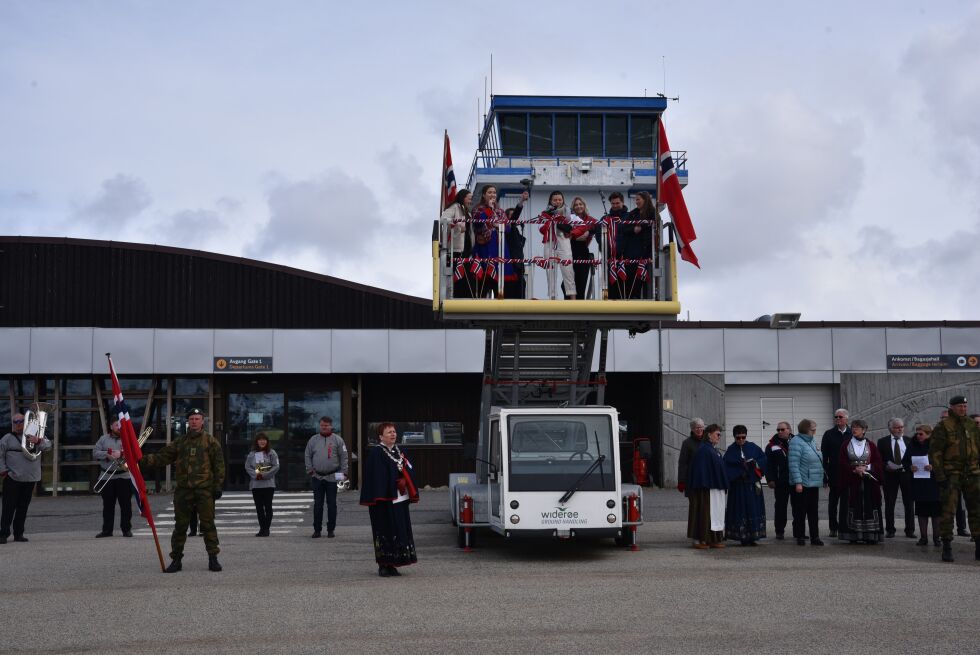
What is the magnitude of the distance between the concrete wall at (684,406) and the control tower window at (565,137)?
1548 centimetres

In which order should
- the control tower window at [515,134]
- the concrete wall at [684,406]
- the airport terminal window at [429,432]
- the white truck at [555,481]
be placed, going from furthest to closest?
1. the control tower window at [515,134]
2. the airport terminal window at [429,432]
3. the concrete wall at [684,406]
4. the white truck at [555,481]

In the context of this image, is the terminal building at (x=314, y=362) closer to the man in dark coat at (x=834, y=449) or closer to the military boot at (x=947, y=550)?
the man in dark coat at (x=834, y=449)

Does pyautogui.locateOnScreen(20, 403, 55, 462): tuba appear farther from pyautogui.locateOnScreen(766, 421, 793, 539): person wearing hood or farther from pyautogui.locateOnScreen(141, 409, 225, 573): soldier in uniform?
pyautogui.locateOnScreen(766, 421, 793, 539): person wearing hood

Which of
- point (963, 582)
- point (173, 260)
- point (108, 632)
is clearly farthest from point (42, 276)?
point (963, 582)

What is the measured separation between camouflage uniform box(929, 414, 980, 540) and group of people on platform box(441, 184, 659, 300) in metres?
4.37

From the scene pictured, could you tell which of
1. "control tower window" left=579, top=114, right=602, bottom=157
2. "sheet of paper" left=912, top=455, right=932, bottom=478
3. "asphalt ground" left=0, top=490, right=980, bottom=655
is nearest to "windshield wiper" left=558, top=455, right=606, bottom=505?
"asphalt ground" left=0, top=490, right=980, bottom=655

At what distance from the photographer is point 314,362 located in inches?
1095

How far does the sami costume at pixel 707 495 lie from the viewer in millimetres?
14641

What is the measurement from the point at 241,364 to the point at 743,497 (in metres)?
15.9

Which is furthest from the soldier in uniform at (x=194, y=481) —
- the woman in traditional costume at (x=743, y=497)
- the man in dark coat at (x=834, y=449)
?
the man in dark coat at (x=834, y=449)

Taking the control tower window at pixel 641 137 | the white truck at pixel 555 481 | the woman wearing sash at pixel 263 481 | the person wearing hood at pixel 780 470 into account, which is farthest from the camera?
the control tower window at pixel 641 137

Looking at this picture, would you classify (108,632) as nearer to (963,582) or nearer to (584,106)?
(963,582)

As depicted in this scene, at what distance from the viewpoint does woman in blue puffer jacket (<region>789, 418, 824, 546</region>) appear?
15070 millimetres

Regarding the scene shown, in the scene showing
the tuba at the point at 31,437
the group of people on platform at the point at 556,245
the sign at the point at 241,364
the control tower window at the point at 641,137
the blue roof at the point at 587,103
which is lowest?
the tuba at the point at 31,437
